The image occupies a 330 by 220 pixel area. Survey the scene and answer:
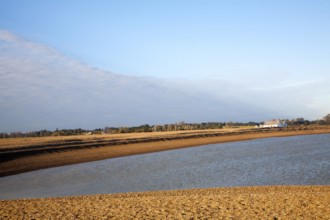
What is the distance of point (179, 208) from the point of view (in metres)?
11.4

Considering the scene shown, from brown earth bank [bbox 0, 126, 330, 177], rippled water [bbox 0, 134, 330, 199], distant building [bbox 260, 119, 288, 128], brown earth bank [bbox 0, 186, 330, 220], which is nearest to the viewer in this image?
brown earth bank [bbox 0, 186, 330, 220]

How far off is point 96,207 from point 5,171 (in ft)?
50.7

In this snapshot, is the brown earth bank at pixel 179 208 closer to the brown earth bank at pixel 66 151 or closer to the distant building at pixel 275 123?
the brown earth bank at pixel 66 151

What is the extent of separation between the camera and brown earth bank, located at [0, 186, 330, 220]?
10430 millimetres

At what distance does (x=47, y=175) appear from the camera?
24094 millimetres

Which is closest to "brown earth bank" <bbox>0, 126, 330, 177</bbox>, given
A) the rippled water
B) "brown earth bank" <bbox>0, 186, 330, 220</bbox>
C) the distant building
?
the rippled water

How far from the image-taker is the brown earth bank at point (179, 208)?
1043 cm

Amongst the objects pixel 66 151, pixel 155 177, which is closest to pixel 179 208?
pixel 155 177

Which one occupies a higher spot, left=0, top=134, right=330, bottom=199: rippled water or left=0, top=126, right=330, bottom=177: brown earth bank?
left=0, top=126, right=330, bottom=177: brown earth bank

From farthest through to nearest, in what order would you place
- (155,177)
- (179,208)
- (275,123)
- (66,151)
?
(275,123) < (66,151) < (155,177) < (179,208)

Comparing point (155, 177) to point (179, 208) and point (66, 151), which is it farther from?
point (66, 151)

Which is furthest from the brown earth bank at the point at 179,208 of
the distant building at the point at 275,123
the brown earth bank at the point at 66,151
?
the distant building at the point at 275,123

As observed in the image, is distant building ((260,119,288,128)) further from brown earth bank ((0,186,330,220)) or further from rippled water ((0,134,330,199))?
brown earth bank ((0,186,330,220))

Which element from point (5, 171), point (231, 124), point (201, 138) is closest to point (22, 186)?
point (5, 171)
